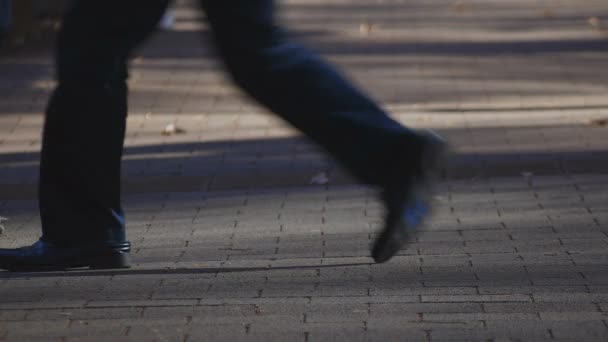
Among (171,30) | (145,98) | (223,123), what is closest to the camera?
(223,123)

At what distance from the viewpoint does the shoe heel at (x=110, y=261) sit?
427cm

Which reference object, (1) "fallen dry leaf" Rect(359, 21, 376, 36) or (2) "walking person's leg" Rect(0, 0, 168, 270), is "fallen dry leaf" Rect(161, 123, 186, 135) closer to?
(2) "walking person's leg" Rect(0, 0, 168, 270)

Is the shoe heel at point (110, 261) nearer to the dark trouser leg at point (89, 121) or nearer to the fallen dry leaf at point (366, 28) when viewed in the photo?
the dark trouser leg at point (89, 121)

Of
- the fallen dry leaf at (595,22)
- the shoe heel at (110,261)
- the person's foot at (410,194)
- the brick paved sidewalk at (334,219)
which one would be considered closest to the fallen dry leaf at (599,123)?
the brick paved sidewalk at (334,219)

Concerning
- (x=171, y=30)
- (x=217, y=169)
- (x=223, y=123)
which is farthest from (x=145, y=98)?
(x=171, y=30)

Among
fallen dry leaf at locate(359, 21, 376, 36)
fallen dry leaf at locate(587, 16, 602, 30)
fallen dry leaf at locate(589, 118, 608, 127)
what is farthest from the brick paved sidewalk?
fallen dry leaf at locate(587, 16, 602, 30)

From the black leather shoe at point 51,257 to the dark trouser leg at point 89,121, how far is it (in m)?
0.03

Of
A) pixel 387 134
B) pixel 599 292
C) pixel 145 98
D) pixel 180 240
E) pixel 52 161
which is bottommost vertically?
pixel 145 98

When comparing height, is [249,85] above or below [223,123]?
above

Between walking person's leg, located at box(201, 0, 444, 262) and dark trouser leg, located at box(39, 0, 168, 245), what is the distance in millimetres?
257

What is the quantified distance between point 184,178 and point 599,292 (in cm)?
341

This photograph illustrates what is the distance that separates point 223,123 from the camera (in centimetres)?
898

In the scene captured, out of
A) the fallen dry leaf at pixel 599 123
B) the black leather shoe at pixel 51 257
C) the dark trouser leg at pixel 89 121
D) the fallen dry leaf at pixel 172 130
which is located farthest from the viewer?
the fallen dry leaf at pixel 172 130

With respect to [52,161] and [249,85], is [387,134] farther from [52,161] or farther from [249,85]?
[52,161]
